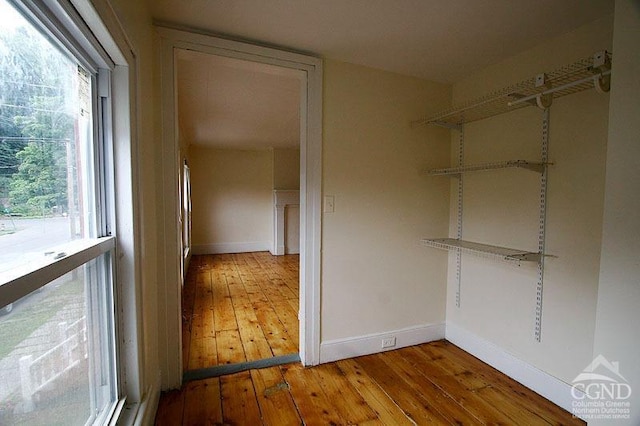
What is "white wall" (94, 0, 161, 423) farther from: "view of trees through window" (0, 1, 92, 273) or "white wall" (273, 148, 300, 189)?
"white wall" (273, 148, 300, 189)

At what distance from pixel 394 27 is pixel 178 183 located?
1594 millimetres

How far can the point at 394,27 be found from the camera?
67.7 inches

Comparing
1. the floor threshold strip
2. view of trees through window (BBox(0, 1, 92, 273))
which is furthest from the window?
the floor threshold strip

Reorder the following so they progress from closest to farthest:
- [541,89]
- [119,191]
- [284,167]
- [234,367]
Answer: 1. [119,191]
2. [541,89]
3. [234,367]
4. [284,167]


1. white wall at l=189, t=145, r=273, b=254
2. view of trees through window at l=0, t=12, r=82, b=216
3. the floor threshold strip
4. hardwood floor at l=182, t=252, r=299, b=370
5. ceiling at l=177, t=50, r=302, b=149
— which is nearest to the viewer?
view of trees through window at l=0, t=12, r=82, b=216

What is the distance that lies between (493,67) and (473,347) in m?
2.10

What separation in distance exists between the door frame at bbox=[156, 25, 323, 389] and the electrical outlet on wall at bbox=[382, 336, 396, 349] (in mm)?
559

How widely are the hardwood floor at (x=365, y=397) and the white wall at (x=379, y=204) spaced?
268mm

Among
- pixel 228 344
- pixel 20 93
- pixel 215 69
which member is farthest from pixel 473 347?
pixel 215 69

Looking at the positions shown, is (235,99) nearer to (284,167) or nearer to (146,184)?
(146,184)

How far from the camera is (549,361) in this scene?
183 centimetres

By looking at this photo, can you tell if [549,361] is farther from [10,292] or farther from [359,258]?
[10,292]

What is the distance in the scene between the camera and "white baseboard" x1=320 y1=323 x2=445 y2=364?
2223 mm

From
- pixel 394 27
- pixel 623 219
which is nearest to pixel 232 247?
pixel 394 27
